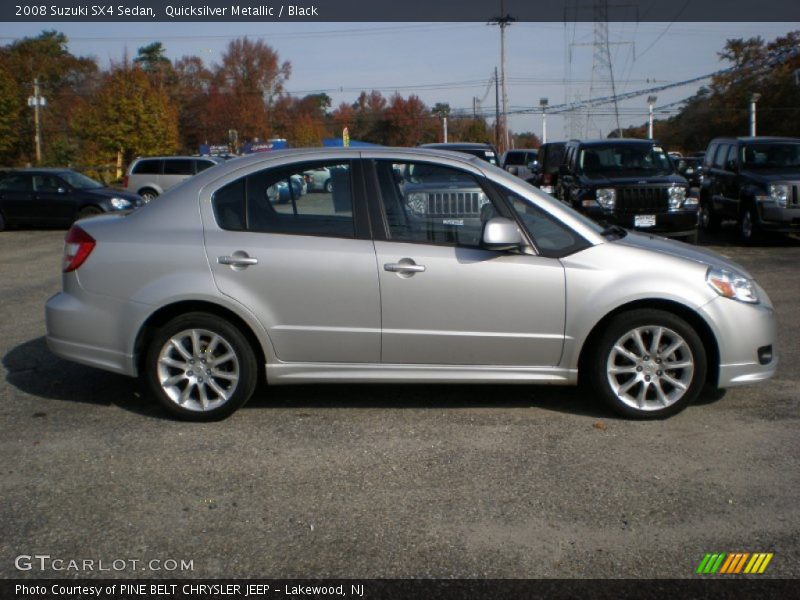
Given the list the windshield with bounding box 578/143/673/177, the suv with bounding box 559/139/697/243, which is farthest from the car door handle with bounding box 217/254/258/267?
the windshield with bounding box 578/143/673/177

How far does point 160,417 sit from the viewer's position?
5.98 meters

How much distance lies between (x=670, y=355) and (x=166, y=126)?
48.4 metres

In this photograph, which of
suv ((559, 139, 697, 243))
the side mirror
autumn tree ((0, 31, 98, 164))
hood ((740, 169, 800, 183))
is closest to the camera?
the side mirror

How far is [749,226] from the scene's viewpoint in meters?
15.9

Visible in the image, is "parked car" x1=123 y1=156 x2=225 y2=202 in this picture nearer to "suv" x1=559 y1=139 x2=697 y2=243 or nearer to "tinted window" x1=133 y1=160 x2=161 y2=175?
"tinted window" x1=133 y1=160 x2=161 y2=175

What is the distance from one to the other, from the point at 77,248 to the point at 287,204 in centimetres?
143

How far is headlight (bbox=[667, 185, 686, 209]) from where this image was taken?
46.8ft

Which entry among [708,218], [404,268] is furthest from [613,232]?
[708,218]

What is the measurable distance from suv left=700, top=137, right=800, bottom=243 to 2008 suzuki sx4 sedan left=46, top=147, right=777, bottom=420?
Answer: 10.3m

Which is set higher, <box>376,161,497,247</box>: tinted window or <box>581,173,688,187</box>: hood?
<box>581,173,688,187</box>: hood

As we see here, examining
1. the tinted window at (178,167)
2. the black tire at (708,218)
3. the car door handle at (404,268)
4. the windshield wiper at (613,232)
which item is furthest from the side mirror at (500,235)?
the tinted window at (178,167)

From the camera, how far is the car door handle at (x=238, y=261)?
568 centimetres

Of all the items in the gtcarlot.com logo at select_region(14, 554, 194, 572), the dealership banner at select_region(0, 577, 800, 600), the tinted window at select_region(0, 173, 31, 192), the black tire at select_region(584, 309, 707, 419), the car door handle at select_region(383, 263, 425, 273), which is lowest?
the dealership banner at select_region(0, 577, 800, 600)

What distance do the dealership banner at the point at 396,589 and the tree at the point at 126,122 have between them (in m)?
47.8
